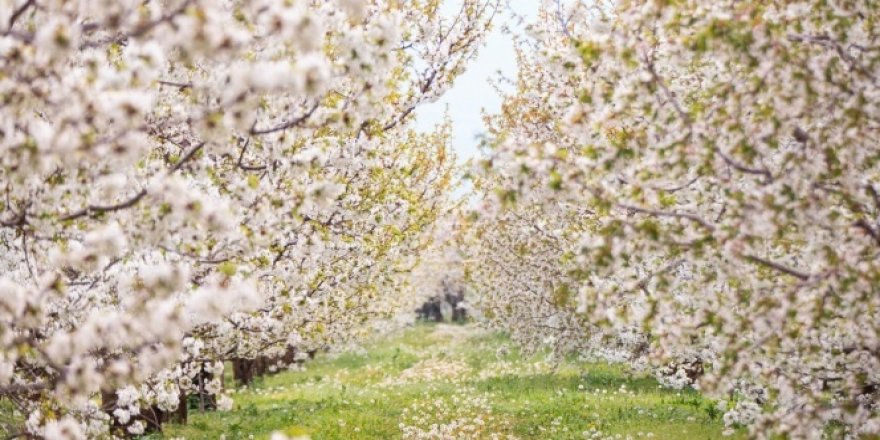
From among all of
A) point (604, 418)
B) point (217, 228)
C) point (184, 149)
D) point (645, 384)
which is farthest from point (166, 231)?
point (645, 384)

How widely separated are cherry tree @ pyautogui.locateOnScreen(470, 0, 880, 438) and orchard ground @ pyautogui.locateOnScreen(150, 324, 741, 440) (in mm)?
5864

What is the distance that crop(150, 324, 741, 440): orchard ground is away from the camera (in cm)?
1576

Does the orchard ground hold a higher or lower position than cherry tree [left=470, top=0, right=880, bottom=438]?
lower

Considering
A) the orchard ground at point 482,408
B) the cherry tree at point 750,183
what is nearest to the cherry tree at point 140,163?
the cherry tree at point 750,183

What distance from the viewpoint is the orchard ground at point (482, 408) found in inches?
620

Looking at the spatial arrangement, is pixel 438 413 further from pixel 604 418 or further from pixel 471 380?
pixel 471 380

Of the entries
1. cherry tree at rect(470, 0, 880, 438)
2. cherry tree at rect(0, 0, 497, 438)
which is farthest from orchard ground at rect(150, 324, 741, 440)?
cherry tree at rect(470, 0, 880, 438)

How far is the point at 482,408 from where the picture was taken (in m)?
18.7

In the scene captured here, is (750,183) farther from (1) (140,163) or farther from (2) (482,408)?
(2) (482,408)

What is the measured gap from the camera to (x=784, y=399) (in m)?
7.59

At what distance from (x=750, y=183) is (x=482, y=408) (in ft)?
42.7

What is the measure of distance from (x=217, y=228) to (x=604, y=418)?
41.9ft

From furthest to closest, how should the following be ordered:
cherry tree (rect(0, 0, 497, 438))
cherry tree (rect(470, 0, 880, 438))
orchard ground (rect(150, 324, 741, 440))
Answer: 1. orchard ground (rect(150, 324, 741, 440))
2. cherry tree (rect(470, 0, 880, 438))
3. cherry tree (rect(0, 0, 497, 438))

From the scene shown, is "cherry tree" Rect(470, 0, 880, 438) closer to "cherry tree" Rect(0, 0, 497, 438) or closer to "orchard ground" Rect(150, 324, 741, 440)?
"cherry tree" Rect(0, 0, 497, 438)
